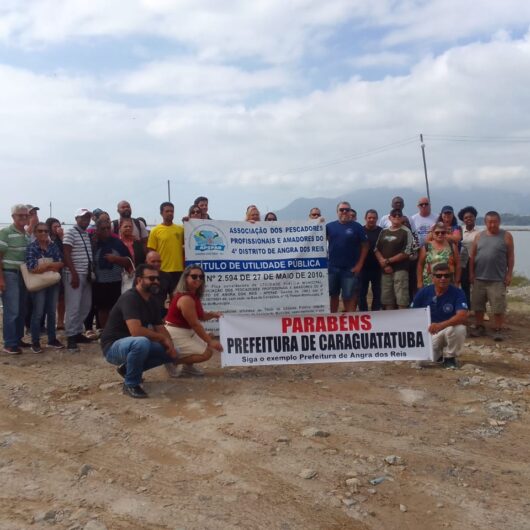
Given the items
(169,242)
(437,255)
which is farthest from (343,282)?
(169,242)

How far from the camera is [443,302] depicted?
691 cm

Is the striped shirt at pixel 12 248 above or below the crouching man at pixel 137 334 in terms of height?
above

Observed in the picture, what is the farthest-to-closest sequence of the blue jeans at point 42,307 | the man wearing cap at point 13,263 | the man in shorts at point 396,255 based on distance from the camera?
1. the man in shorts at point 396,255
2. the blue jeans at point 42,307
3. the man wearing cap at point 13,263

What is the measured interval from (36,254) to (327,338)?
386cm

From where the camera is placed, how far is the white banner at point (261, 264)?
324 inches

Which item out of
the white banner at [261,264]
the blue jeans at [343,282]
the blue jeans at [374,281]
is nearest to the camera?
the white banner at [261,264]

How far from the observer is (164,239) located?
26.4ft

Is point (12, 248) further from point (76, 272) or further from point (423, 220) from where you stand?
point (423, 220)

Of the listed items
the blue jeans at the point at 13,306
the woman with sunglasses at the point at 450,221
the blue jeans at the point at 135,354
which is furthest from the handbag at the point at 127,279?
the woman with sunglasses at the point at 450,221

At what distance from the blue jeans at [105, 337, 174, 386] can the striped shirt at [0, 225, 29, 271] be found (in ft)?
7.46

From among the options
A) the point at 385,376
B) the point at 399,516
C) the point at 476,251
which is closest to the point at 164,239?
the point at 385,376

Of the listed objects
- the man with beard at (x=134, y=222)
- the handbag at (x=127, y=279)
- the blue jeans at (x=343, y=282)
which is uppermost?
the man with beard at (x=134, y=222)

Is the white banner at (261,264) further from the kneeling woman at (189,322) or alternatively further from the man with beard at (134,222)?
the kneeling woman at (189,322)

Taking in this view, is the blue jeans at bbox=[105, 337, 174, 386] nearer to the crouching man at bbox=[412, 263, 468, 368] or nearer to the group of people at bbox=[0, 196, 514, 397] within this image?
the group of people at bbox=[0, 196, 514, 397]
